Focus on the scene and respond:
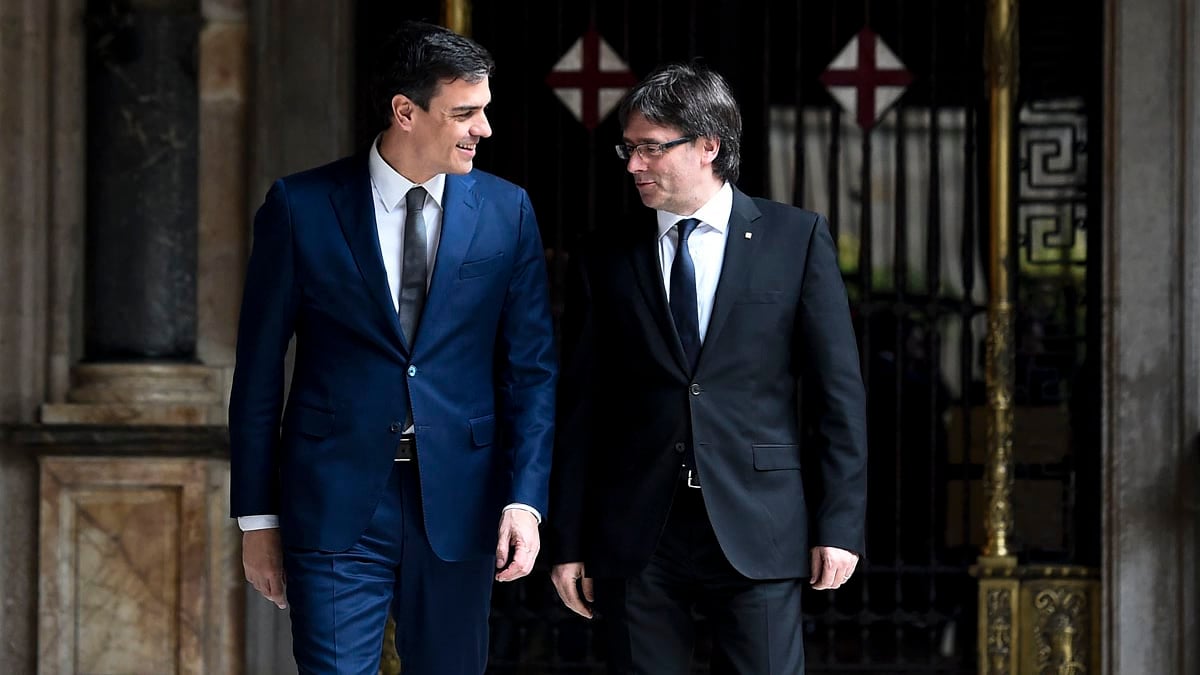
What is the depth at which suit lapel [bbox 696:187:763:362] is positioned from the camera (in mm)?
3666

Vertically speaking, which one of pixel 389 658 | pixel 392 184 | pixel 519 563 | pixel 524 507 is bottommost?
pixel 389 658

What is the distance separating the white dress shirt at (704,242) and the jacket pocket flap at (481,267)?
35 cm

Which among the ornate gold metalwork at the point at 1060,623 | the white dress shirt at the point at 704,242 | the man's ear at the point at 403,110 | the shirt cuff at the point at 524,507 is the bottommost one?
the ornate gold metalwork at the point at 1060,623

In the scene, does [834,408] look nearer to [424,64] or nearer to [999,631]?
[424,64]

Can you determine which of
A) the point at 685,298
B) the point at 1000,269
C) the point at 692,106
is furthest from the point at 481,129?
the point at 1000,269

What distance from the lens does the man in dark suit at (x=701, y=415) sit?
363cm

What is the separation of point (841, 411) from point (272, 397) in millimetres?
1219

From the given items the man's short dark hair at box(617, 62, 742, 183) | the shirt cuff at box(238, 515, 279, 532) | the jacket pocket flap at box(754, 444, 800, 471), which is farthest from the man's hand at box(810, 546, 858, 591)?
the shirt cuff at box(238, 515, 279, 532)

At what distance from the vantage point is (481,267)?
12.1ft

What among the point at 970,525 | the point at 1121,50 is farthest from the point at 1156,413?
the point at 1121,50

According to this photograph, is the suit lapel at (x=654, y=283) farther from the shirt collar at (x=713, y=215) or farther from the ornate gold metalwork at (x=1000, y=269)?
the ornate gold metalwork at (x=1000, y=269)

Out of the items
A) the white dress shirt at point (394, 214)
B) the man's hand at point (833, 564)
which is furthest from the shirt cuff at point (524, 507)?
the man's hand at point (833, 564)

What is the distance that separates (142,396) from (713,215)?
297 cm

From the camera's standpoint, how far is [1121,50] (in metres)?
6.12
